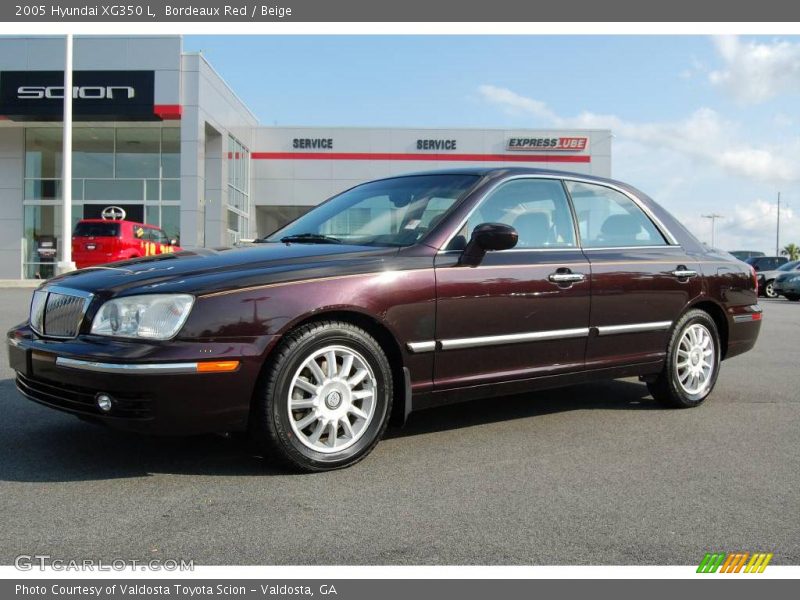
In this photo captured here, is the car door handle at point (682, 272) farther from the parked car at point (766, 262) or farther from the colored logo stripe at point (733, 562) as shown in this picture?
the parked car at point (766, 262)

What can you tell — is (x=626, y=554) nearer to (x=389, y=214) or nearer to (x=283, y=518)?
(x=283, y=518)

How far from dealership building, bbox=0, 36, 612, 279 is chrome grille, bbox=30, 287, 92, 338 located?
22.4 metres

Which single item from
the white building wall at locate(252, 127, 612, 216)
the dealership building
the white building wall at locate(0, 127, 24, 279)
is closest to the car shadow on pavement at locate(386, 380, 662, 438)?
the dealership building

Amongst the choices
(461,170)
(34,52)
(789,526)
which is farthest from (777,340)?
(34,52)

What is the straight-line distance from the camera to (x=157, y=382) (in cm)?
332

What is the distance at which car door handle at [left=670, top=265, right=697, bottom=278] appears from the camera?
5.34 meters

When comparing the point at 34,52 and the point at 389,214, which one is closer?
the point at 389,214

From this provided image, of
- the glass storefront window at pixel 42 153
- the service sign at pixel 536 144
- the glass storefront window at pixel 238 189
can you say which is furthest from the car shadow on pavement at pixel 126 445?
the service sign at pixel 536 144

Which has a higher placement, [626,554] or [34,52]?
[34,52]

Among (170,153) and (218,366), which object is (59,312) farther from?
(170,153)

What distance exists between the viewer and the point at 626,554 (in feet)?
9.11

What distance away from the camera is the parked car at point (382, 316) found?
343 cm
